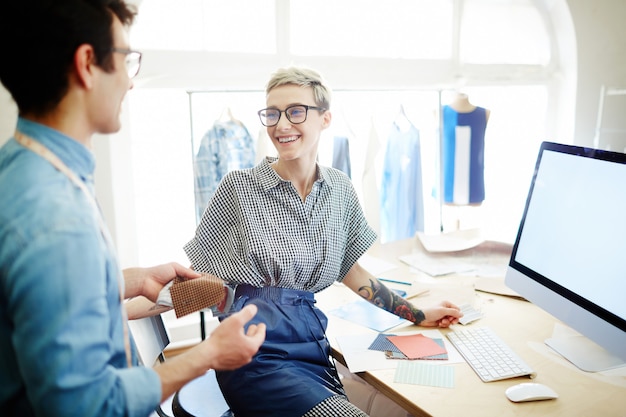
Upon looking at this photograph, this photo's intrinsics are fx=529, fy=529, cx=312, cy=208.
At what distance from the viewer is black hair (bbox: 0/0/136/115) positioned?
0.79m

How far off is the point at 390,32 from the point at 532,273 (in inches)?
111

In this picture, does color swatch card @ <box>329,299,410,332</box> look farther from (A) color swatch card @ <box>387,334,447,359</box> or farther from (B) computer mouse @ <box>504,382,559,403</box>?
(B) computer mouse @ <box>504,382,559,403</box>

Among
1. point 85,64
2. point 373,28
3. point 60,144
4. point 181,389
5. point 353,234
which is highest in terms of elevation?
point 373,28

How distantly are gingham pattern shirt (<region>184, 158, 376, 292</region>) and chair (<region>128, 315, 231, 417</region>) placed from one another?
0.81 ft

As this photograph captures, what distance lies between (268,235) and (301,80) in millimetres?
513

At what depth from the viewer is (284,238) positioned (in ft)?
5.23

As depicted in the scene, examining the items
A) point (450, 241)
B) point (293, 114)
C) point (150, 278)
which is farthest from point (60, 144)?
point (450, 241)

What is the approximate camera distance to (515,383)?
4.23 feet

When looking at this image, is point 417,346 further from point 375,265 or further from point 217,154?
point 217,154

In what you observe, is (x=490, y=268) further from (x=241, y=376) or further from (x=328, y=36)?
(x=328, y=36)

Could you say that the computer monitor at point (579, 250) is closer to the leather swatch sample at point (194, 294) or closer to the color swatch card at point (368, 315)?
the color swatch card at point (368, 315)

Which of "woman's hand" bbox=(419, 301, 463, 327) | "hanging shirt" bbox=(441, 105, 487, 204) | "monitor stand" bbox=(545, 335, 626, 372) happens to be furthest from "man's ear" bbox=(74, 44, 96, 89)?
"hanging shirt" bbox=(441, 105, 487, 204)

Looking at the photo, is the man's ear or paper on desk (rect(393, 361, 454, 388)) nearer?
the man's ear

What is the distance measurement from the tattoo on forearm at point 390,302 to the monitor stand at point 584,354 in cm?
38
